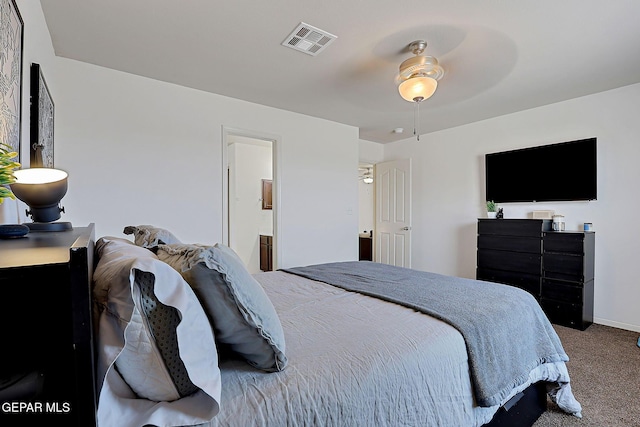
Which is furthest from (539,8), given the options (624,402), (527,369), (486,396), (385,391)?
(624,402)

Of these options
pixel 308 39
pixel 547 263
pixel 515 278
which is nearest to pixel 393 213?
pixel 515 278

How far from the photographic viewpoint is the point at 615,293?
126 inches

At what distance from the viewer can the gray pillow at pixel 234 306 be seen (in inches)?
32.7

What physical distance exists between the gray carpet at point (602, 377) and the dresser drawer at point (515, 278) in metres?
0.44

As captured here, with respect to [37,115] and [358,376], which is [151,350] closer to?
[358,376]

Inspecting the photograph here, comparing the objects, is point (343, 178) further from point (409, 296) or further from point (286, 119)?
point (409, 296)

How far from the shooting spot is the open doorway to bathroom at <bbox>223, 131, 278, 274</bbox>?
17.7ft

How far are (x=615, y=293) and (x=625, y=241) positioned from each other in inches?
21.6

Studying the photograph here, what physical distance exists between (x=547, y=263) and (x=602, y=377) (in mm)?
1372

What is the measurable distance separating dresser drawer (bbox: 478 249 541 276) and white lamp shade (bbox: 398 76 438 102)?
90.1 inches

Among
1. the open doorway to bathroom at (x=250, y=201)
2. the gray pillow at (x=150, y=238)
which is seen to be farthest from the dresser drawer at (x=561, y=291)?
the open doorway to bathroom at (x=250, y=201)

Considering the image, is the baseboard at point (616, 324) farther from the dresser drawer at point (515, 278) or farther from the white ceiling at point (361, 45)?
the white ceiling at point (361, 45)

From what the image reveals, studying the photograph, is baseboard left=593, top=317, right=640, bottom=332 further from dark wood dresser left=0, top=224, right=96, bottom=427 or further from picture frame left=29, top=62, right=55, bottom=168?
picture frame left=29, top=62, right=55, bottom=168

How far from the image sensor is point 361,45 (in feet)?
7.73
